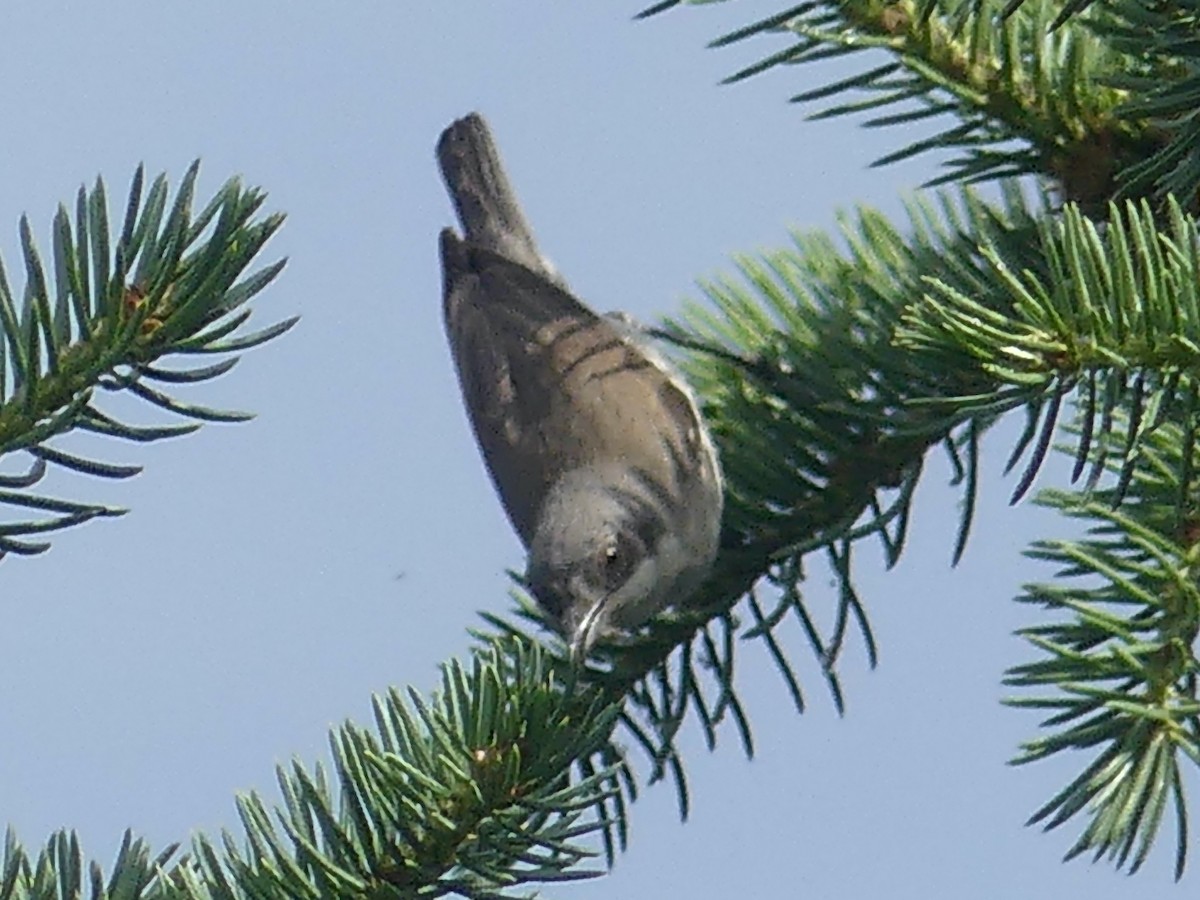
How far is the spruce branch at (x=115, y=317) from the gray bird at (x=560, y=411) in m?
2.01

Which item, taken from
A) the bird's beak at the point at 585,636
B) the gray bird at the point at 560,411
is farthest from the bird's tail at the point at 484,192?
the bird's beak at the point at 585,636

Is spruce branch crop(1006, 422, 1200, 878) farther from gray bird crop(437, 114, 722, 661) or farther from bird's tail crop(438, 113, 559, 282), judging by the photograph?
bird's tail crop(438, 113, 559, 282)

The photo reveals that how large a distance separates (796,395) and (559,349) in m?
2.72

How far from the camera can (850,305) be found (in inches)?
113

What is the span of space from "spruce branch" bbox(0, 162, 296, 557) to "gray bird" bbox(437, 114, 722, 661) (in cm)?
201

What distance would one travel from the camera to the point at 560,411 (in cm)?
534

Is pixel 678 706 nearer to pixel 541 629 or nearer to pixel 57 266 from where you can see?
pixel 541 629

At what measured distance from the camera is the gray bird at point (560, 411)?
4.37 metres

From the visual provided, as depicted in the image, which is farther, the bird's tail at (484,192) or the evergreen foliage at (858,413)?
the bird's tail at (484,192)

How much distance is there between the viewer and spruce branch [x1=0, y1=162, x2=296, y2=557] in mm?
1746

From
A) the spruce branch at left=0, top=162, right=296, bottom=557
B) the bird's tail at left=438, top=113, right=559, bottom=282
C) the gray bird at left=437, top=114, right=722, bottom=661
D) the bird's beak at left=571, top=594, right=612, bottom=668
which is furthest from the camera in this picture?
the bird's tail at left=438, top=113, right=559, bottom=282

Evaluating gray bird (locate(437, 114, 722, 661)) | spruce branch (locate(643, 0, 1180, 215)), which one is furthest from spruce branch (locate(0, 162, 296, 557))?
gray bird (locate(437, 114, 722, 661))

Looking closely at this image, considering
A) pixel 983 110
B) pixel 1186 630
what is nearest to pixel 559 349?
pixel 983 110

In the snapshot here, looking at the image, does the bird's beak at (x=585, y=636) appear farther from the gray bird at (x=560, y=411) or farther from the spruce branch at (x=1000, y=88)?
the spruce branch at (x=1000, y=88)
